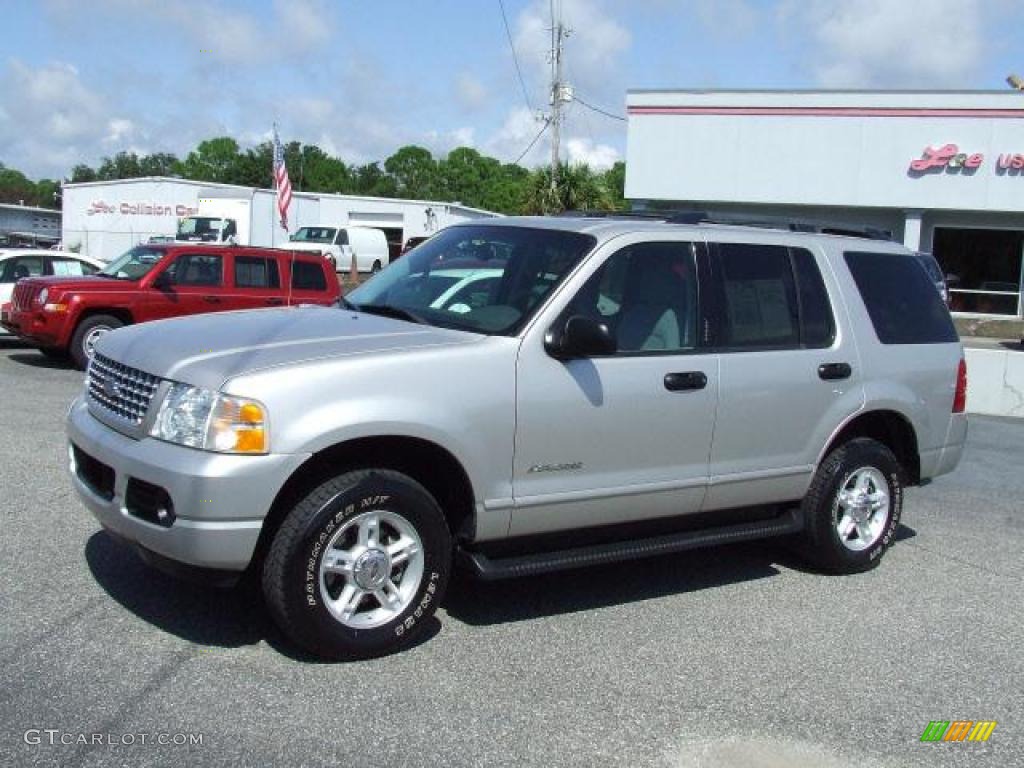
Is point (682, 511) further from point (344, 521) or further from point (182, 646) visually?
point (182, 646)

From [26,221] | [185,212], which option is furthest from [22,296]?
[26,221]

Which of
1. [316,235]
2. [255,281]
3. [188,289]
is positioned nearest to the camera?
[188,289]

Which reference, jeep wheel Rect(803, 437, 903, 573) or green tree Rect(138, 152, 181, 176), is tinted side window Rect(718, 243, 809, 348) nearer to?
jeep wheel Rect(803, 437, 903, 573)

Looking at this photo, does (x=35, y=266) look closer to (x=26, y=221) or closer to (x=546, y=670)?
→ (x=546, y=670)

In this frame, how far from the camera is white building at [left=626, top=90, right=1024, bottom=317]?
90.0 feet

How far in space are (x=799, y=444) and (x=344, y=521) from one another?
2688 millimetres

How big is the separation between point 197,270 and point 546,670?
1070cm

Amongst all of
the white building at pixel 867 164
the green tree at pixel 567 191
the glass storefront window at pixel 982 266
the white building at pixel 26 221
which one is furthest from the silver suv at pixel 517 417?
the white building at pixel 26 221

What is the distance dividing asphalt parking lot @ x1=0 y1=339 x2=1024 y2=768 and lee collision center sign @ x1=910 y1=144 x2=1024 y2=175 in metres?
23.5

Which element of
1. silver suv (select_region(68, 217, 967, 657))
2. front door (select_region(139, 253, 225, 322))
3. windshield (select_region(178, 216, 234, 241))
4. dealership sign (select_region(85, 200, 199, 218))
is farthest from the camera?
dealership sign (select_region(85, 200, 199, 218))

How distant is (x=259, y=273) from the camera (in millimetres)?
14289

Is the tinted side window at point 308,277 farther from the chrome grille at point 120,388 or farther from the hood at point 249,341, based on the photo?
the chrome grille at point 120,388

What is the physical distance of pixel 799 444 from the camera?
5.80m

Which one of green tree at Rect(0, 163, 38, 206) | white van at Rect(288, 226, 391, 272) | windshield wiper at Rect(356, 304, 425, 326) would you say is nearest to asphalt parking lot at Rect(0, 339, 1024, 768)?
windshield wiper at Rect(356, 304, 425, 326)
